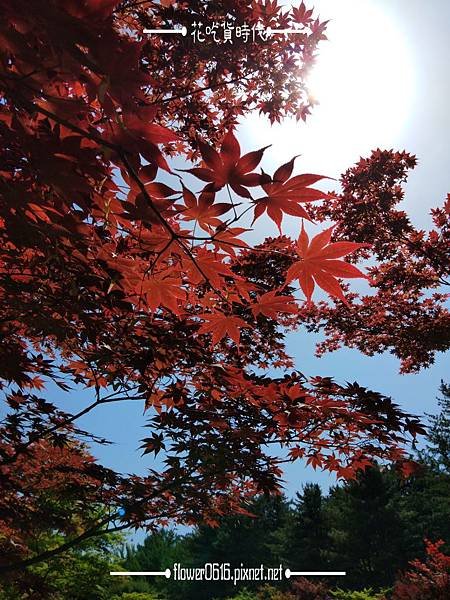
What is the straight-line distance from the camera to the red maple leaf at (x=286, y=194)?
3.30ft

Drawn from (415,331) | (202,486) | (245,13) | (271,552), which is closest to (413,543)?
(271,552)

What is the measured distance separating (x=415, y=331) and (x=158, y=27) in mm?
5783

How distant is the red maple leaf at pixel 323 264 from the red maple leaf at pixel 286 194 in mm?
91

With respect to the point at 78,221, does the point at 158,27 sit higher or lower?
higher

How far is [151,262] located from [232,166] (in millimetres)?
650

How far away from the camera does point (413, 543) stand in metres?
25.8

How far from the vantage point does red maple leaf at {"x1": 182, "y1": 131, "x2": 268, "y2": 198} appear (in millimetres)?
976

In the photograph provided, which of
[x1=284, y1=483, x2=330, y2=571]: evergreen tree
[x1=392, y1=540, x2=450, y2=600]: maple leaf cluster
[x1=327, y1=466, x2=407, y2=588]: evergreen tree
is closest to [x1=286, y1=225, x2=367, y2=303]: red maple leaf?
[x1=392, y1=540, x2=450, y2=600]: maple leaf cluster

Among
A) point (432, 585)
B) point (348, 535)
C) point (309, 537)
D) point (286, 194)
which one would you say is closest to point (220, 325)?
point (286, 194)

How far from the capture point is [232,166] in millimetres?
987

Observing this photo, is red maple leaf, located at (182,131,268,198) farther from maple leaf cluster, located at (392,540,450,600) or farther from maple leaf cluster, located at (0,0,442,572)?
maple leaf cluster, located at (392,540,450,600)

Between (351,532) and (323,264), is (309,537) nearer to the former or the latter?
(351,532)

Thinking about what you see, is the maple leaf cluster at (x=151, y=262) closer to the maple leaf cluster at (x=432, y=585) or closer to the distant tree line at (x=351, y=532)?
the maple leaf cluster at (x=432, y=585)

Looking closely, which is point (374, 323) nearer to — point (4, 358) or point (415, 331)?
point (415, 331)
